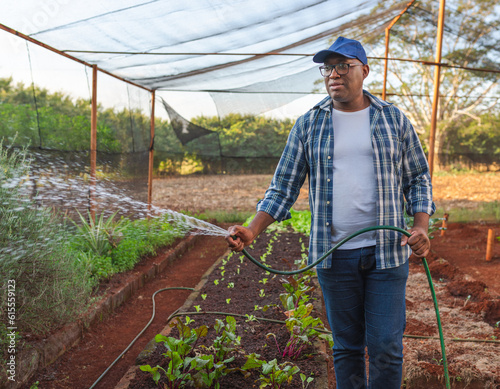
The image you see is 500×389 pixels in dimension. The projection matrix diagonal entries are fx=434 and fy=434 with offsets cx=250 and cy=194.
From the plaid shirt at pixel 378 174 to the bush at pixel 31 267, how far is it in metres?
1.73

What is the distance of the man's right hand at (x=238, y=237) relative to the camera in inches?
67.9

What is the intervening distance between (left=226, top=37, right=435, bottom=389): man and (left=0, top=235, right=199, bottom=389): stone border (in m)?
1.68

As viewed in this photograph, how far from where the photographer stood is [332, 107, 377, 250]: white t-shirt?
1811 millimetres

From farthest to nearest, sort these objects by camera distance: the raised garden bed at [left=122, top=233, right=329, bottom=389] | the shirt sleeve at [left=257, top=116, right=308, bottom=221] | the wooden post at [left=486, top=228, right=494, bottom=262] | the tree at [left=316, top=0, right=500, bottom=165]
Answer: the tree at [left=316, top=0, right=500, bottom=165] → the wooden post at [left=486, top=228, right=494, bottom=262] → the raised garden bed at [left=122, top=233, right=329, bottom=389] → the shirt sleeve at [left=257, top=116, right=308, bottom=221]

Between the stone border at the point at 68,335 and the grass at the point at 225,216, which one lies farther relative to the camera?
the grass at the point at 225,216

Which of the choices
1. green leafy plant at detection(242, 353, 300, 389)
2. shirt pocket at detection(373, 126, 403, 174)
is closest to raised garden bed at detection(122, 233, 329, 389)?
green leafy plant at detection(242, 353, 300, 389)

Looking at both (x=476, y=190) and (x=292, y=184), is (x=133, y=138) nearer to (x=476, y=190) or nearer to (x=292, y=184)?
(x=292, y=184)

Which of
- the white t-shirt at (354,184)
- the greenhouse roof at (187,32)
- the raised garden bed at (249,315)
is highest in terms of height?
the greenhouse roof at (187,32)

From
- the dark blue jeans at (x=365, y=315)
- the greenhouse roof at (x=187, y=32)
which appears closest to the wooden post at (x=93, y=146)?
the greenhouse roof at (x=187, y=32)

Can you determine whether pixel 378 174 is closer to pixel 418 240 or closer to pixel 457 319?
pixel 418 240

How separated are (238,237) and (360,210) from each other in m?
0.53

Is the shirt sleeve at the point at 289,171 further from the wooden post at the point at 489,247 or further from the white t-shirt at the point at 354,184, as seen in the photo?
the wooden post at the point at 489,247

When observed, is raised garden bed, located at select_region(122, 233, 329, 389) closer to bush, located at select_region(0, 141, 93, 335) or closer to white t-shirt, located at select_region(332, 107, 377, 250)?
bush, located at select_region(0, 141, 93, 335)

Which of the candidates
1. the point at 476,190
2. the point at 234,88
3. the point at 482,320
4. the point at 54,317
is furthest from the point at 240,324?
the point at 476,190
